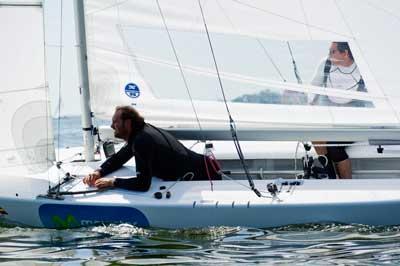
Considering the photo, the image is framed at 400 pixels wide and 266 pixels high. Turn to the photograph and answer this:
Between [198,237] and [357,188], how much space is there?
1.06 metres

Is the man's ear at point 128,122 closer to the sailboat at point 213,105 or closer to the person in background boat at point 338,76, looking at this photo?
the sailboat at point 213,105

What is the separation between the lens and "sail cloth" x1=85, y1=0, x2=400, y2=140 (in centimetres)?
538

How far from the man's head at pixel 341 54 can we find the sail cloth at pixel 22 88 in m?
1.96

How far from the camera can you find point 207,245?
15.3ft

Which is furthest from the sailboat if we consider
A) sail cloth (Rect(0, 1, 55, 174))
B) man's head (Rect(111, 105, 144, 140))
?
man's head (Rect(111, 105, 144, 140))

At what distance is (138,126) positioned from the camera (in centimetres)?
531

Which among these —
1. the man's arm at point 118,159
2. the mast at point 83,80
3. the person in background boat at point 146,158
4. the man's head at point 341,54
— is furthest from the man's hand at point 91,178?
the man's head at point 341,54

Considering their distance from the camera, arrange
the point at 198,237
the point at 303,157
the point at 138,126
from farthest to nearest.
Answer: the point at 303,157, the point at 138,126, the point at 198,237

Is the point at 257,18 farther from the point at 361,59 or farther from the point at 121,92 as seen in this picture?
the point at 121,92

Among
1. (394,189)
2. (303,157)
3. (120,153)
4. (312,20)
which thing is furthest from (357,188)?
(120,153)

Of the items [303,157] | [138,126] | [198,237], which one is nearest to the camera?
[198,237]

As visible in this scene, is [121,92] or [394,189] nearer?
[394,189]

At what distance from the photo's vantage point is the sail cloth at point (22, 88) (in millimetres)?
5227

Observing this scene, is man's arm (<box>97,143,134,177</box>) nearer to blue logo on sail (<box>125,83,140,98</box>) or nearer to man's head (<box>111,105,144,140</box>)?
man's head (<box>111,105,144,140</box>)
